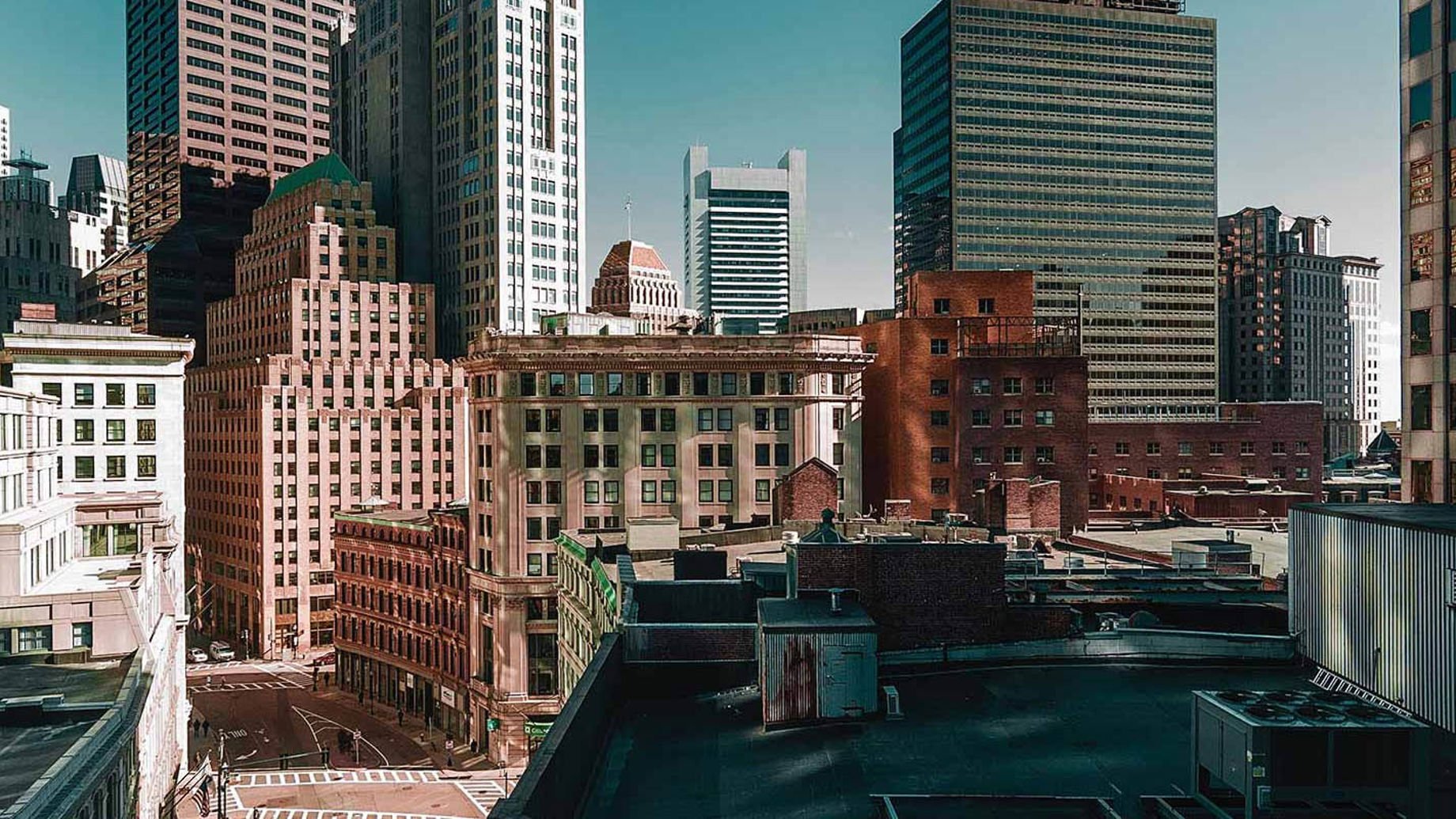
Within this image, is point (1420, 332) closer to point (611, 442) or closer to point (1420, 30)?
point (1420, 30)

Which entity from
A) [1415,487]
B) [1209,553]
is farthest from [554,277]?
[1415,487]

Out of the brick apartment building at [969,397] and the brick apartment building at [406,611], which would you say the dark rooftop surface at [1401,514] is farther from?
the brick apartment building at [406,611]

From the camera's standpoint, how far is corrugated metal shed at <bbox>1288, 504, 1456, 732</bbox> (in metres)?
25.5

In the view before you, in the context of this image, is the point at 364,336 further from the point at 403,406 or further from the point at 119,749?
the point at 119,749

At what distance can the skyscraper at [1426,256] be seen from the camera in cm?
4522

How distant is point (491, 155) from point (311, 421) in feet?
158

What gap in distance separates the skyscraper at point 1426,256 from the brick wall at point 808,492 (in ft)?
122

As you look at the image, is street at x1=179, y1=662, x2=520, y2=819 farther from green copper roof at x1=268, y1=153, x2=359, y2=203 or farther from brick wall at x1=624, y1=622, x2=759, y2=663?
green copper roof at x1=268, y1=153, x2=359, y2=203

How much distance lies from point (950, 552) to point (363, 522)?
10353cm

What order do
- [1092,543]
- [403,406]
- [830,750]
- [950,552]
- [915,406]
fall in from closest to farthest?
1. [830,750]
2. [950,552]
3. [1092,543]
4. [915,406]
5. [403,406]

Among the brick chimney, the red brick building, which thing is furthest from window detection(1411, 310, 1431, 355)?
the brick chimney

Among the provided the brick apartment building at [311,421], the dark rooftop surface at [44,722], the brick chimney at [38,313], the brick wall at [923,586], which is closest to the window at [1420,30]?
the brick wall at [923,586]

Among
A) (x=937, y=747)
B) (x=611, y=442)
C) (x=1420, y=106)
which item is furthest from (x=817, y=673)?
(x=611, y=442)

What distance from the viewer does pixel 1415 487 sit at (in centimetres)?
4669
